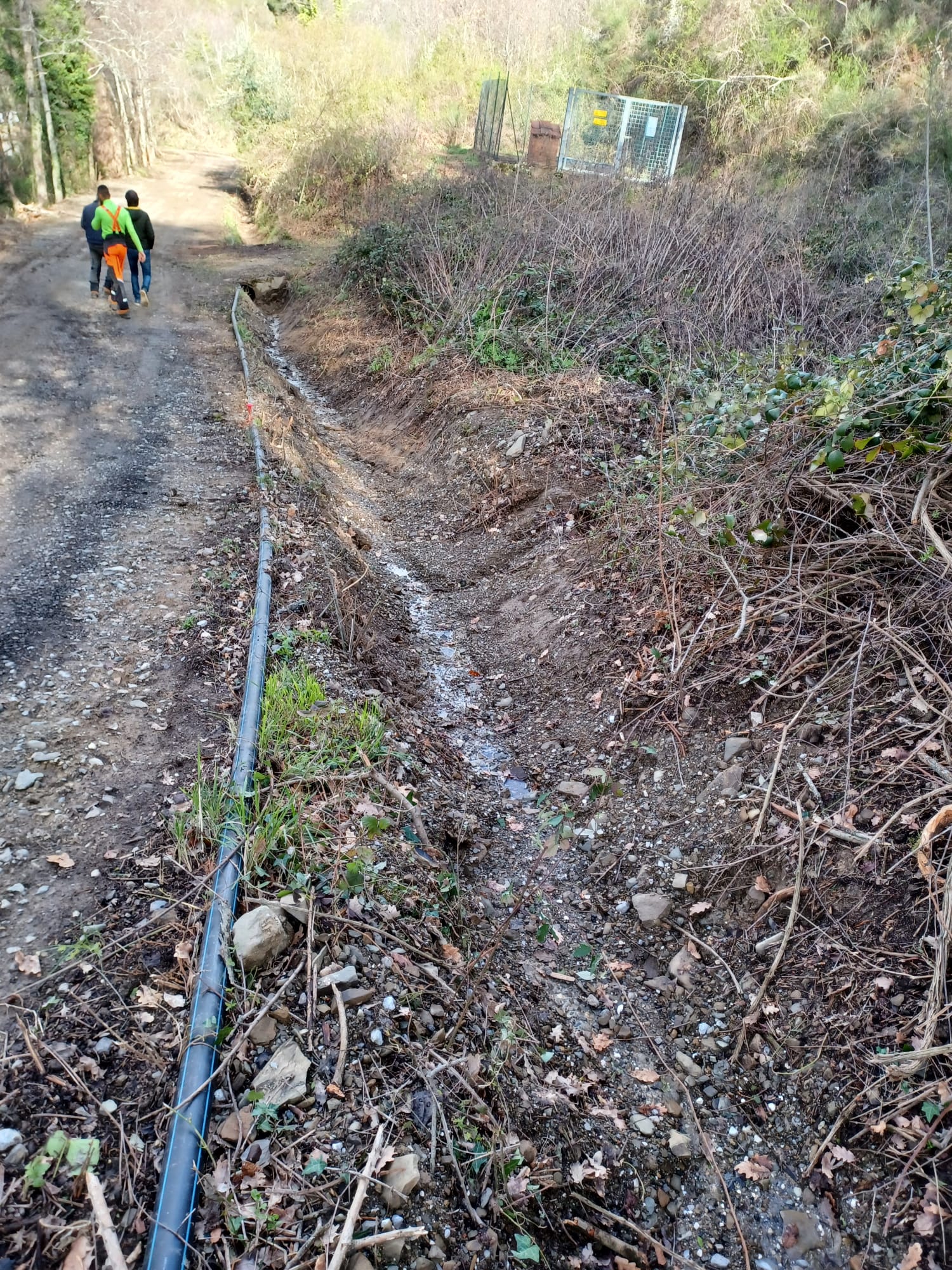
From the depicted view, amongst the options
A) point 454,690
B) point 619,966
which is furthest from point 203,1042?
point 454,690

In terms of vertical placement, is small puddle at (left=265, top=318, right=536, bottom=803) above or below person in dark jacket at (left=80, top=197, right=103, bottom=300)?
below

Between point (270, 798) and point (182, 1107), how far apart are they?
1397 mm

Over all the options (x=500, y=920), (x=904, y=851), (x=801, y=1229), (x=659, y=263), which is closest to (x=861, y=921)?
(x=904, y=851)

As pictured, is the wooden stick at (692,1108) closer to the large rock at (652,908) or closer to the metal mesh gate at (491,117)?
the large rock at (652,908)

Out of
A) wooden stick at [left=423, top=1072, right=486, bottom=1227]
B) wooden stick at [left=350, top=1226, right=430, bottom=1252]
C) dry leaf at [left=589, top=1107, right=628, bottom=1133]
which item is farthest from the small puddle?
wooden stick at [left=350, top=1226, right=430, bottom=1252]

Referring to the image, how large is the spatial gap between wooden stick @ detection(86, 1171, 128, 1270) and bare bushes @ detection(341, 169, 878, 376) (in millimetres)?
8101

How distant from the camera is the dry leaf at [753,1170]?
2838mm

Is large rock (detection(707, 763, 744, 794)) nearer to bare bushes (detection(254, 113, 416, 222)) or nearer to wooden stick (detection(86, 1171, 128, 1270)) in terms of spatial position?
wooden stick (detection(86, 1171, 128, 1270))

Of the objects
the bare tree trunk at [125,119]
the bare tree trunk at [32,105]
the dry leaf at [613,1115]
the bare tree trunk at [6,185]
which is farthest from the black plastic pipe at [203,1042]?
the bare tree trunk at [125,119]

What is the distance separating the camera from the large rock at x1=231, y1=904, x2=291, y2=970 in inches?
115

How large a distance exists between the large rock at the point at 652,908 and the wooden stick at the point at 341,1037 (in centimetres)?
162

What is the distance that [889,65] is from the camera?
1555 centimetres

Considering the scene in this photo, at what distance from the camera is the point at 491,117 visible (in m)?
19.6

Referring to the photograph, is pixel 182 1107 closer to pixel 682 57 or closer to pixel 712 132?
pixel 712 132
